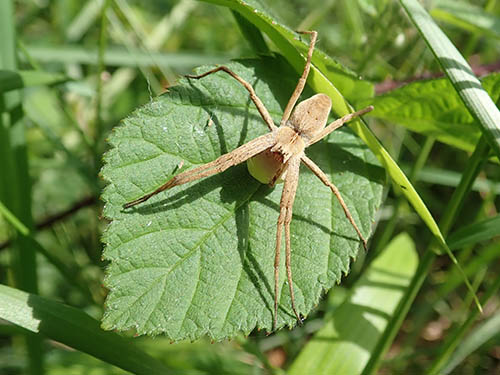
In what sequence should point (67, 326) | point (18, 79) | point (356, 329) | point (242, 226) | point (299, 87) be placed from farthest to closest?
1. point (356, 329)
2. point (18, 79)
3. point (299, 87)
4. point (242, 226)
5. point (67, 326)

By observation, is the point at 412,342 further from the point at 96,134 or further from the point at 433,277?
the point at 96,134

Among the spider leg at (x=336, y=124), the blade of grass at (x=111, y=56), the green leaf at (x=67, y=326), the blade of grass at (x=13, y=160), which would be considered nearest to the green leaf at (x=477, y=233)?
the spider leg at (x=336, y=124)

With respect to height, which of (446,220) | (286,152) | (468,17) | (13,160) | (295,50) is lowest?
(13,160)

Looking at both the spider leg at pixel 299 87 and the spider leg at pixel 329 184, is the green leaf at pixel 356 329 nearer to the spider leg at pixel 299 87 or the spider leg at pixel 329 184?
the spider leg at pixel 329 184

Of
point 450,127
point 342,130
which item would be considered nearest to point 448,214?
point 450,127

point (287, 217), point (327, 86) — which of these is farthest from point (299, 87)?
point (287, 217)

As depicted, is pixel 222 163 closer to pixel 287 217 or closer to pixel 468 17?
pixel 287 217

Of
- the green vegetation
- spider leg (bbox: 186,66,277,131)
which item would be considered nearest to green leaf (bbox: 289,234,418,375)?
the green vegetation
